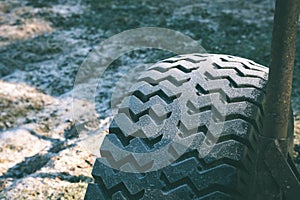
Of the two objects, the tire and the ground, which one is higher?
the tire

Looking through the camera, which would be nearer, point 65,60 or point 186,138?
point 186,138

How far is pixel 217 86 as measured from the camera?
5.29 feet

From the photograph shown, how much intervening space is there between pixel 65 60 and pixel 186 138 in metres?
3.56

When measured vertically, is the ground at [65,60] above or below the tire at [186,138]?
below

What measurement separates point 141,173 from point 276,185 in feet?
1.28

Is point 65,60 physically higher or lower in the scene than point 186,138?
lower

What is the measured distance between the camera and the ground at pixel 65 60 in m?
2.96

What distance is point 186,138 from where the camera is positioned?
1499 millimetres

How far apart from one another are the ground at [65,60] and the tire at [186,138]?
1067mm


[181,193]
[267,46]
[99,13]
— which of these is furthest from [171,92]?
[99,13]

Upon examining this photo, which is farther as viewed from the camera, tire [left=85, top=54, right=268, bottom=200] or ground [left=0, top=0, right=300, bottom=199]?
ground [left=0, top=0, right=300, bottom=199]

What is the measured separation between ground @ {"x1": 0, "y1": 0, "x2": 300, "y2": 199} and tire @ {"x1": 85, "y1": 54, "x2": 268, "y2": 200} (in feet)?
3.50

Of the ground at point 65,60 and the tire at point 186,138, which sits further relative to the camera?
the ground at point 65,60

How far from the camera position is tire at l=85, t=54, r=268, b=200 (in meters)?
1.46
